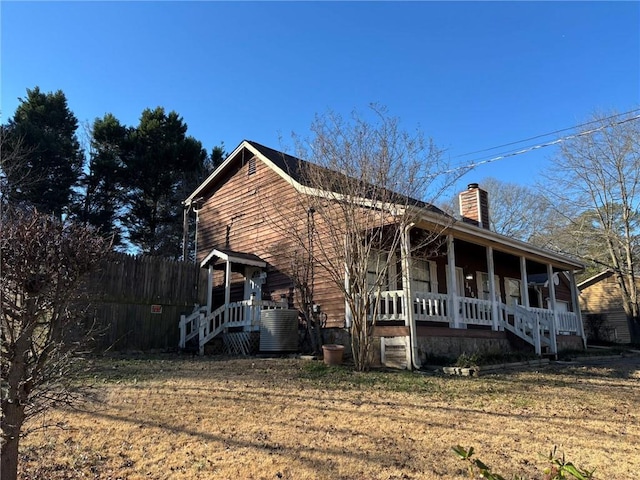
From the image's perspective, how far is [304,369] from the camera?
9125 millimetres

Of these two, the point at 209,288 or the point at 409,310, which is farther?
the point at 209,288

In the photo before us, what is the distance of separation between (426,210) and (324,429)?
573cm

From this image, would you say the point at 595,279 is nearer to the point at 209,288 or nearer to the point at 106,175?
the point at 209,288

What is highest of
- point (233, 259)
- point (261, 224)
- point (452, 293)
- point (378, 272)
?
point (261, 224)

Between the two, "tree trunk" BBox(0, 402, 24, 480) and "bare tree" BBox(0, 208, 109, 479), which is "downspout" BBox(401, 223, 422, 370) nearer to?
"bare tree" BBox(0, 208, 109, 479)

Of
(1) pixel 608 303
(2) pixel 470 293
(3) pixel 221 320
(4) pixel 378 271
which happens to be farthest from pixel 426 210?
(1) pixel 608 303

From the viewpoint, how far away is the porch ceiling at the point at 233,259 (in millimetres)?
14227

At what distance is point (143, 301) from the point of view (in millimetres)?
13672

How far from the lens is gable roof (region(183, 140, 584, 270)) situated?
404 inches

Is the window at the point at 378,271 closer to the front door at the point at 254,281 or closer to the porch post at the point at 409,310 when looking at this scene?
the porch post at the point at 409,310

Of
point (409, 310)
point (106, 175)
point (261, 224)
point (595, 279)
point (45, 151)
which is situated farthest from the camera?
point (595, 279)

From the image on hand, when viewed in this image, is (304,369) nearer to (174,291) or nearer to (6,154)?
(174,291)

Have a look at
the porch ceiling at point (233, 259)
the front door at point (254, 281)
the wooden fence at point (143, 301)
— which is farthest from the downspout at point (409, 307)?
the wooden fence at point (143, 301)

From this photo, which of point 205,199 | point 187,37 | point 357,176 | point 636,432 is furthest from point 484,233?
point 205,199
